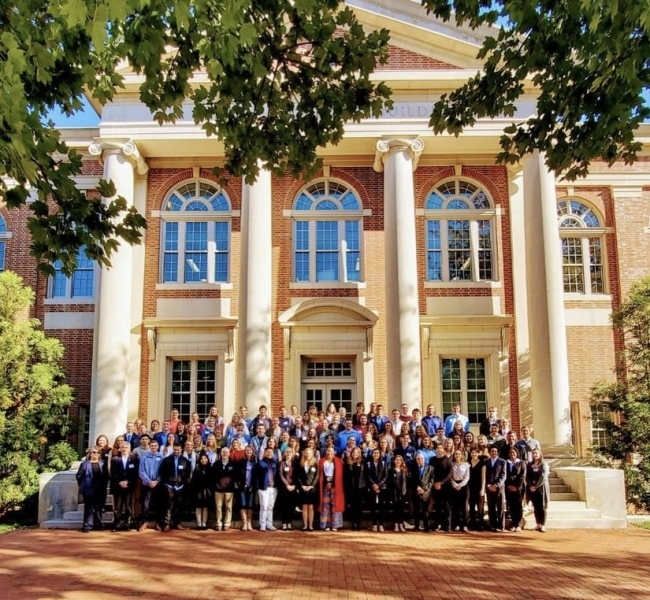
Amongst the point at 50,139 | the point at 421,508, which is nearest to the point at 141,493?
the point at 421,508

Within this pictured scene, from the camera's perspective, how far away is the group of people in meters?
13.9

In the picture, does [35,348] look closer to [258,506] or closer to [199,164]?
[199,164]

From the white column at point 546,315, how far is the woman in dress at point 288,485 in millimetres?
6995

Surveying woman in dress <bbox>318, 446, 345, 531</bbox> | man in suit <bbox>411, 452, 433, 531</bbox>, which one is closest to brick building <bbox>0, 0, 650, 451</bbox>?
man in suit <bbox>411, 452, 433, 531</bbox>

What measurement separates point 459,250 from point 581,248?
374cm

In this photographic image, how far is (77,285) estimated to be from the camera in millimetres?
21969

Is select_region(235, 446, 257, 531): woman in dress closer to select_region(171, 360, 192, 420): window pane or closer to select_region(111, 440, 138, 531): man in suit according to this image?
select_region(111, 440, 138, 531): man in suit

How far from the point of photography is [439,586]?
28.9 feet

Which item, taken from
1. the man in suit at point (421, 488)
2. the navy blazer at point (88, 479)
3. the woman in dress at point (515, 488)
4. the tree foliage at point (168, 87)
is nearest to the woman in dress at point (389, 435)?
the man in suit at point (421, 488)

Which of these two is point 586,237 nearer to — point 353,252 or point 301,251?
point 353,252

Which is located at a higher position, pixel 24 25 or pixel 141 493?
pixel 24 25

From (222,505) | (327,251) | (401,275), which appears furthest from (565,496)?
(327,251)

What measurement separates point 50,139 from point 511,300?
638 inches

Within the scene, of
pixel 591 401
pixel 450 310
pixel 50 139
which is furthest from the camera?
pixel 450 310
